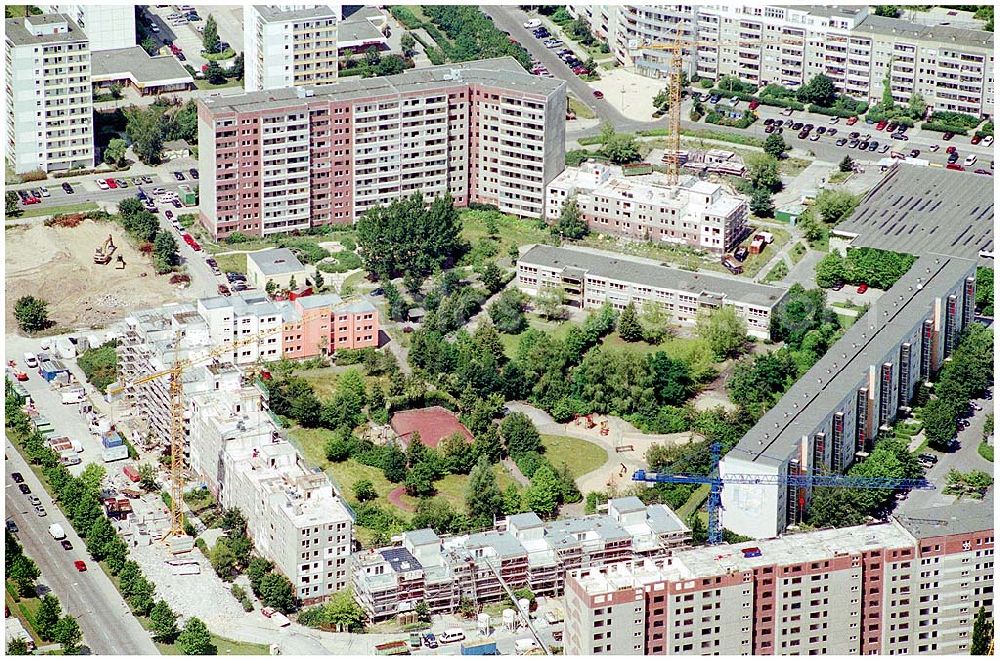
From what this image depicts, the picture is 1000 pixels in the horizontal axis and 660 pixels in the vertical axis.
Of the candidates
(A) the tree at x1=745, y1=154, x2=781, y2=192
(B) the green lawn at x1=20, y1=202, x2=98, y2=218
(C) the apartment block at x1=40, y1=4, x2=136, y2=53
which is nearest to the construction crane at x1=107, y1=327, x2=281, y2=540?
(B) the green lawn at x1=20, y1=202, x2=98, y2=218

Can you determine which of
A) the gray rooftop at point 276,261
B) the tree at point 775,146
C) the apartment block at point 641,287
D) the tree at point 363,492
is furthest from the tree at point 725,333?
the tree at point 775,146

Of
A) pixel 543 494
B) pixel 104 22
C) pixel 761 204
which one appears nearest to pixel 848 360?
pixel 543 494

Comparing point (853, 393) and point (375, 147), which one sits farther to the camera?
point (375, 147)

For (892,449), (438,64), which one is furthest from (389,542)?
(438,64)

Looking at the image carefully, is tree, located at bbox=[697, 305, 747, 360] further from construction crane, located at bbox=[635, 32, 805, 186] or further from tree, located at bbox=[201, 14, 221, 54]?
tree, located at bbox=[201, 14, 221, 54]

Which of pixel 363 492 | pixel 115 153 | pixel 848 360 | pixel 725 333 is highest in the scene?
pixel 848 360

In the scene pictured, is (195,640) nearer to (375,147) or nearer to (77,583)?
(77,583)

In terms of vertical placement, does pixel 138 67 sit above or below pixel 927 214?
above
